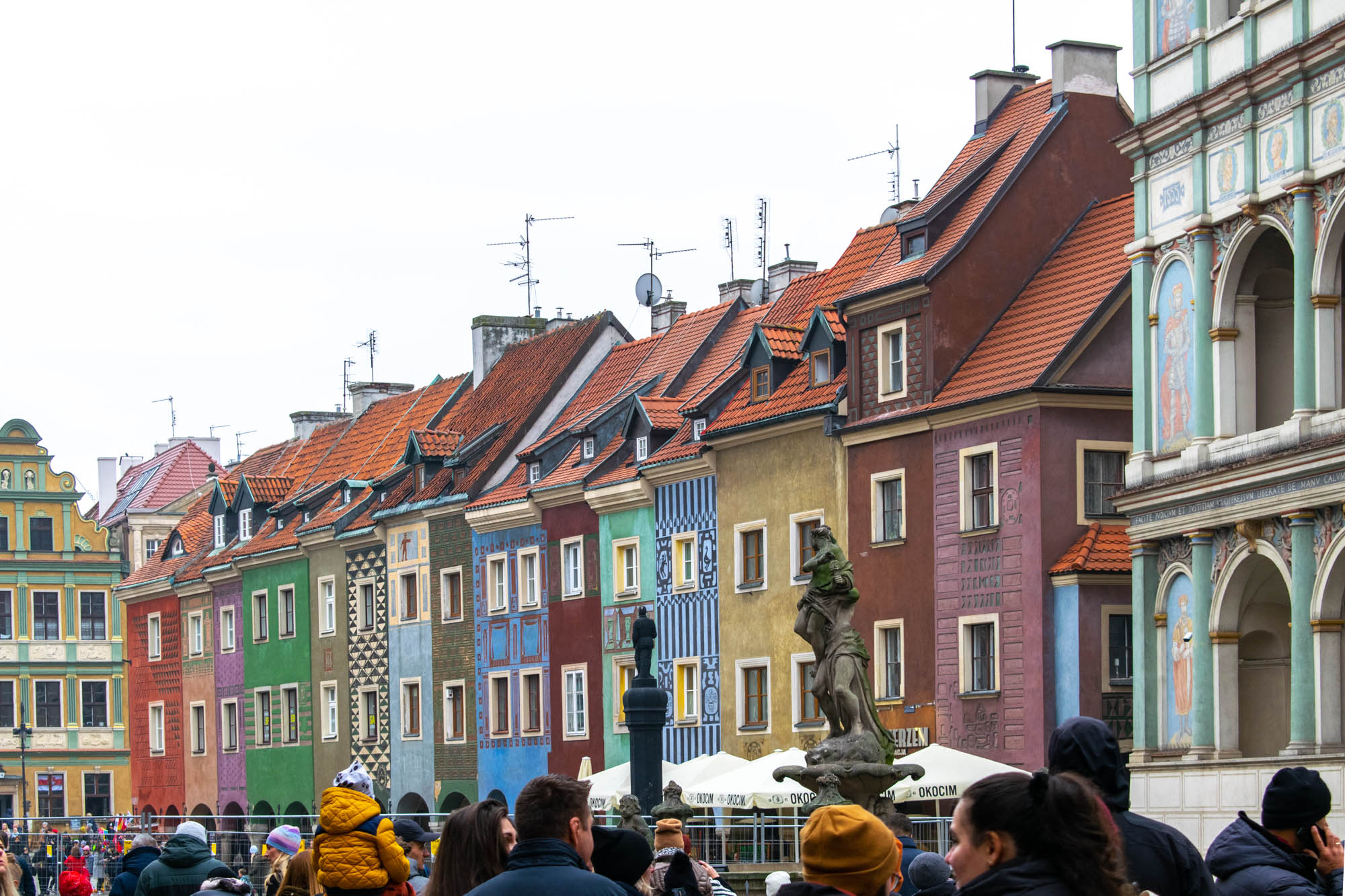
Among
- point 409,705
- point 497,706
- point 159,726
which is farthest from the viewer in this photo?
point 159,726

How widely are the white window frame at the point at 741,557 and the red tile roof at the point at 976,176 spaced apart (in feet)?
15.0

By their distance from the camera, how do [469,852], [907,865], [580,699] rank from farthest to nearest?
[580,699] → [907,865] → [469,852]

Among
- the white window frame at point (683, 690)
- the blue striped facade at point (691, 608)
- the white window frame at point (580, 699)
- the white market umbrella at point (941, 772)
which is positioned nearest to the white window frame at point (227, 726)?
the white window frame at point (580, 699)

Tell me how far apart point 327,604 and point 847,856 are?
49.7m

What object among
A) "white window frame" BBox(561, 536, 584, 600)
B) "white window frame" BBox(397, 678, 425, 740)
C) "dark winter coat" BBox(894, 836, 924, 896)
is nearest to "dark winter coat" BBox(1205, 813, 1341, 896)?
"dark winter coat" BBox(894, 836, 924, 896)

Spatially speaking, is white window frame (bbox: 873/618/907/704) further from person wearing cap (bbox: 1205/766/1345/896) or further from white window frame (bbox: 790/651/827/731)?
person wearing cap (bbox: 1205/766/1345/896)

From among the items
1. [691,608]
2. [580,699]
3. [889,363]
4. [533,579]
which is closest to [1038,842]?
[889,363]

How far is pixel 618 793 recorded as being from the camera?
3005 centimetres

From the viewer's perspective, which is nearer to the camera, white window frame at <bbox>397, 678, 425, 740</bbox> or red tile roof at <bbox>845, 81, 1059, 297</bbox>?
red tile roof at <bbox>845, 81, 1059, 297</bbox>

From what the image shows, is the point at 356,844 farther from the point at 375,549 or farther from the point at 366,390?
the point at 366,390

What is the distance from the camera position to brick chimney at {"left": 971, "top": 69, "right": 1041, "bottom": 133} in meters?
37.3

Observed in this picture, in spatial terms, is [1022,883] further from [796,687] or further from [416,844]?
[796,687]

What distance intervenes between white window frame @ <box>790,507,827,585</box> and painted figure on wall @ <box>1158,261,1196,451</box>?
31.9ft

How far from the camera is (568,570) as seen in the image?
44.5 metres
